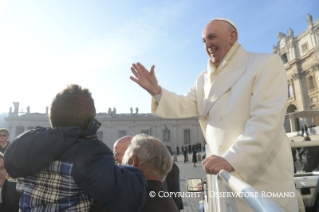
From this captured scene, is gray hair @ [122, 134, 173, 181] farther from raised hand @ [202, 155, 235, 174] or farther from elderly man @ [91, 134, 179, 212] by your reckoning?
raised hand @ [202, 155, 235, 174]

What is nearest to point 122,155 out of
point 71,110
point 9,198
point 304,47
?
point 9,198

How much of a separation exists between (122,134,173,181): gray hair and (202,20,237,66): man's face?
939mm

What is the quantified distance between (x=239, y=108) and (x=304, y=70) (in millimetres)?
37970

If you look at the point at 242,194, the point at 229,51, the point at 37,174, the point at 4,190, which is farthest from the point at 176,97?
the point at 4,190

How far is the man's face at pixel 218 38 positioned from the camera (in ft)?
5.95

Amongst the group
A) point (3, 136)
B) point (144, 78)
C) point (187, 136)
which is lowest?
point (187, 136)

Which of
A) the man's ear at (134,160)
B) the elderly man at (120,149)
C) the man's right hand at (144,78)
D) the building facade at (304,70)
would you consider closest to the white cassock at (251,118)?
the man's right hand at (144,78)

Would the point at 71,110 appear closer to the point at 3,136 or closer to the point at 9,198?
the point at 9,198

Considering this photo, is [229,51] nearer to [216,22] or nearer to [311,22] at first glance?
[216,22]

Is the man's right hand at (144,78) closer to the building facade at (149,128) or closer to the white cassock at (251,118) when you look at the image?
the white cassock at (251,118)

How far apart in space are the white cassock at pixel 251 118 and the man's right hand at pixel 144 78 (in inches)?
5.0

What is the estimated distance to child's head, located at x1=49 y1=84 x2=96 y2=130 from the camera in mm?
1525

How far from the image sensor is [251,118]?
4.72ft

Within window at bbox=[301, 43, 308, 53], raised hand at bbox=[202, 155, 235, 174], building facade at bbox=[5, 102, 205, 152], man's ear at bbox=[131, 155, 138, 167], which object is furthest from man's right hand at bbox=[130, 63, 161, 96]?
building facade at bbox=[5, 102, 205, 152]
